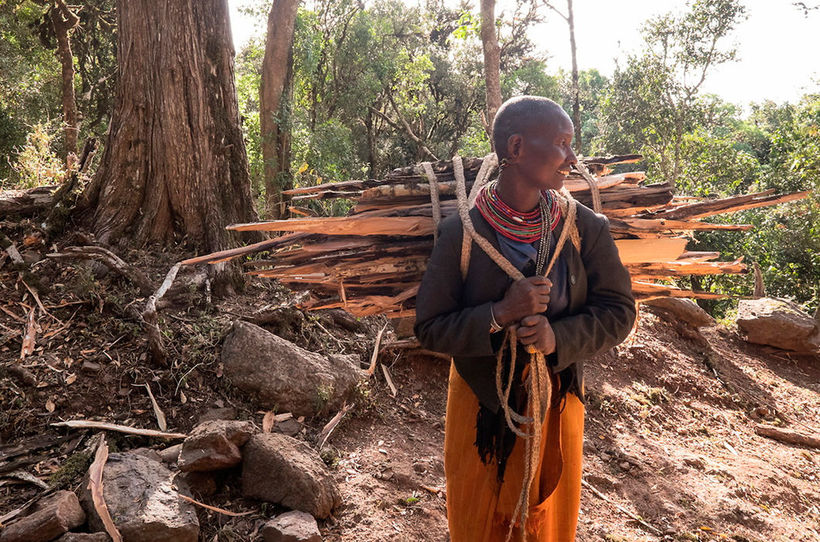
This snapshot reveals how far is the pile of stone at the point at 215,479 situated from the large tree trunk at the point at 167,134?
5.01 feet

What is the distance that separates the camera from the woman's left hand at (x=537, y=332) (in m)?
1.55

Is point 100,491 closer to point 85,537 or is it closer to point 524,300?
point 85,537

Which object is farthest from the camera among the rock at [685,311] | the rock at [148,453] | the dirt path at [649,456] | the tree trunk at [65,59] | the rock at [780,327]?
the tree trunk at [65,59]

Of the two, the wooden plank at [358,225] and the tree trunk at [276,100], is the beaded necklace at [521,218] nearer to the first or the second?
the wooden plank at [358,225]

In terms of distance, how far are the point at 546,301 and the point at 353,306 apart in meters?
0.96

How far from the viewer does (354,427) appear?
3568 mm

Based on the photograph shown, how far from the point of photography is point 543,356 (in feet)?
5.38

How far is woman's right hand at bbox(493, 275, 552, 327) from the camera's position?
154 cm

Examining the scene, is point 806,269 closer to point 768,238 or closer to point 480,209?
point 768,238

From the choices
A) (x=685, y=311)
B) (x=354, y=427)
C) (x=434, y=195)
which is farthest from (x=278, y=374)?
(x=685, y=311)

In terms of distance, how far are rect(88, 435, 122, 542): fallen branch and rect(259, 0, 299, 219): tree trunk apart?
6055 mm

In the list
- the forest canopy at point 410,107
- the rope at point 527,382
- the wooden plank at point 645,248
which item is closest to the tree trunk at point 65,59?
the forest canopy at point 410,107

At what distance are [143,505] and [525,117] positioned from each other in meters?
2.23

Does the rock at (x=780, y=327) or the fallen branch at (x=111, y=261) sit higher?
the fallen branch at (x=111, y=261)
